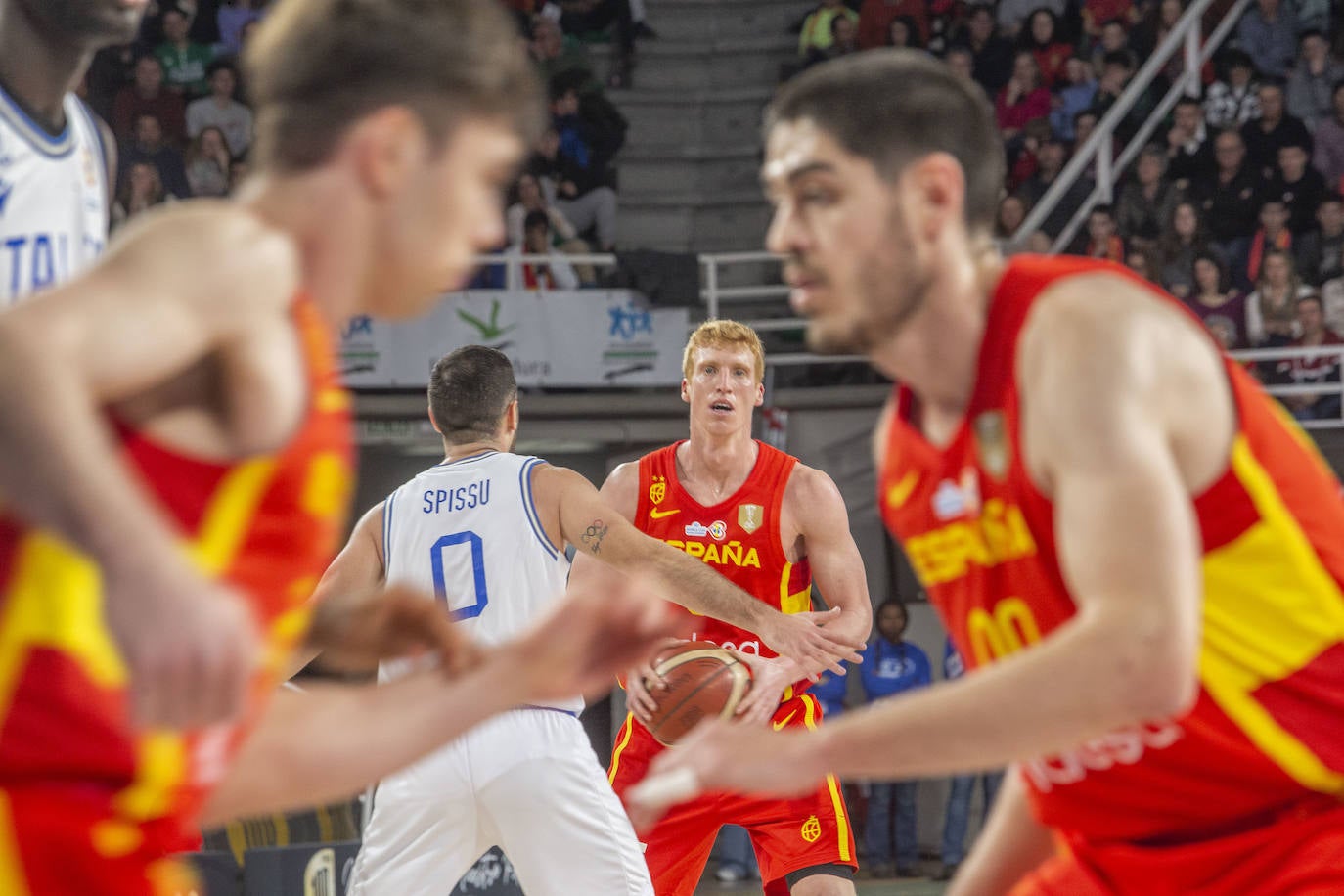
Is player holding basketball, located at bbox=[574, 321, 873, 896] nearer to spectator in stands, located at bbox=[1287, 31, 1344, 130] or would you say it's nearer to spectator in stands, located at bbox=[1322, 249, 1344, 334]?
spectator in stands, located at bbox=[1322, 249, 1344, 334]

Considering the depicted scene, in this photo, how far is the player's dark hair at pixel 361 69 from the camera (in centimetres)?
181

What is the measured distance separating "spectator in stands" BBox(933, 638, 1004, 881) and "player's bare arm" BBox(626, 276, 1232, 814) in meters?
10.7

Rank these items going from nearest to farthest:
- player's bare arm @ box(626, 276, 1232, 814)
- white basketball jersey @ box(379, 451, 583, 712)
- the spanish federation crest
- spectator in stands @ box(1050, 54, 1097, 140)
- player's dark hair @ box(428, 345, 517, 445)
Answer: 1. player's bare arm @ box(626, 276, 1232, 814)
2. the spanish federation crest
3. white basketball jersey @ box(379, 451, 583, 712)
4. player's dark hair @ box(428, 345, 517, 445)
5. spectator in stands @ box(1050, 54, 1097, 140)

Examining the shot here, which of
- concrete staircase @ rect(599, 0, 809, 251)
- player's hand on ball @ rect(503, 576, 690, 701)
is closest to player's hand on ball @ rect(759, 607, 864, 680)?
player's hand on ball @ rect(503, 576, 690, 701)

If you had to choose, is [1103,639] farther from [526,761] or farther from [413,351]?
[413,351]

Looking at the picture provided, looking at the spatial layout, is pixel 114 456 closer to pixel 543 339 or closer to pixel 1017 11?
pixel 543 339

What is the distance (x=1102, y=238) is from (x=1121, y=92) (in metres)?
2.55

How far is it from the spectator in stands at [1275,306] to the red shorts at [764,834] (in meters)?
8.68

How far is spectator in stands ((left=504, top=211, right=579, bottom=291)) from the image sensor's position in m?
14.7

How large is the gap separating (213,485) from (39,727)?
0.33 metres

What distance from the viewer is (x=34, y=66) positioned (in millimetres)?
3156

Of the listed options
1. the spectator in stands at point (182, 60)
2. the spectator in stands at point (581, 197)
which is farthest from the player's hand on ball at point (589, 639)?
the spectator in stands at point (182, 60)

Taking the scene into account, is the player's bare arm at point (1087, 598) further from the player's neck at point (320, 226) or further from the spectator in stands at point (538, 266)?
the spectator in stands at point (538, 266)

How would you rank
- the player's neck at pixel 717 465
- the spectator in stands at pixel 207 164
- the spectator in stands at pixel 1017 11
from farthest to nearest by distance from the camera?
the spectator in stands at pixel 1017 11, the spectator in stands at pixel 207 164, the player's neck at pixel 717 465
